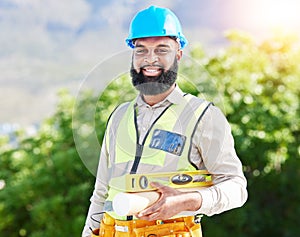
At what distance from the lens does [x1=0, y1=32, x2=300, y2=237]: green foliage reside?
236 inches

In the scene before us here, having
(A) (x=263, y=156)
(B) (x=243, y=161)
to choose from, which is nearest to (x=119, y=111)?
(B) (x=243, y=161)

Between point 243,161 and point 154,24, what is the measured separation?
4678mm

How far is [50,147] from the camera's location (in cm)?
651

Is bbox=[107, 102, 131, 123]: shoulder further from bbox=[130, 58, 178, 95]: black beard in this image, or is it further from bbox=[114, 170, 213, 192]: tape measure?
bbox=[114, 170, 213, 192]: tape measure

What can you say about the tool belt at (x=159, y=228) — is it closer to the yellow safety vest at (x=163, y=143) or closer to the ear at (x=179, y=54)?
the yellow safety vest at (x=163, y=143)

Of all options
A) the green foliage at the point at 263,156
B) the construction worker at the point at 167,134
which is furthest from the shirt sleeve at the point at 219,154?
the green foliage at the point at 263,156

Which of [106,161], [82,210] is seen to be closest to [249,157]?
[82,210]

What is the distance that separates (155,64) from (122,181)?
0.34 metres

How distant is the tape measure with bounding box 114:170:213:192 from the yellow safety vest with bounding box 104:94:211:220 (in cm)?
4

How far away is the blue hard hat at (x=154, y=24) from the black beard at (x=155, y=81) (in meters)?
0.09

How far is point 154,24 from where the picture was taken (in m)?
1.82

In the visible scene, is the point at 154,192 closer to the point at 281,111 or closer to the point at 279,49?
the point at 281,111

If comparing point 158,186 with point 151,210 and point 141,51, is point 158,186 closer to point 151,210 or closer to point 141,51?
point 151,210

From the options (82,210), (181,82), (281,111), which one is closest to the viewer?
(181,82)
